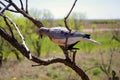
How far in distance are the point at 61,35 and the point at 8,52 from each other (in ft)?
35.9

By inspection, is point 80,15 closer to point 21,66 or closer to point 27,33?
point 27,33

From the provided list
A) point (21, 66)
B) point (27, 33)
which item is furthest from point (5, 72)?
point (27, 33)

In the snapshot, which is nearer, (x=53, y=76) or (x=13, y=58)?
(x=53, y=76)

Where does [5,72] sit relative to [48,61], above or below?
below

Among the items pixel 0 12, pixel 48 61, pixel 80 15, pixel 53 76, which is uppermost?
pixel 0 12

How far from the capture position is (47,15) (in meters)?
15.8

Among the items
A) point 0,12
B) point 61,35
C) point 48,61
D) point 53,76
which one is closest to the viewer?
point 0,12

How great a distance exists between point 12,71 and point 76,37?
8.53 m

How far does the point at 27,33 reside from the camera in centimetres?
1453

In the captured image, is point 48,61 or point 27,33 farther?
point 27,33

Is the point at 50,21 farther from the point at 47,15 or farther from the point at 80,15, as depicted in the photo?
the point at 80,15

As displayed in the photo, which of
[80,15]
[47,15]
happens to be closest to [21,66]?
[47,15]

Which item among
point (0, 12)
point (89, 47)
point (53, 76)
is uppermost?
point (0, 12)

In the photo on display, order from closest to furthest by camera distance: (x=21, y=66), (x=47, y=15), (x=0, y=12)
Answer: (x=0, y=12)
(x=21, y=66)
(x=47, y=15)
